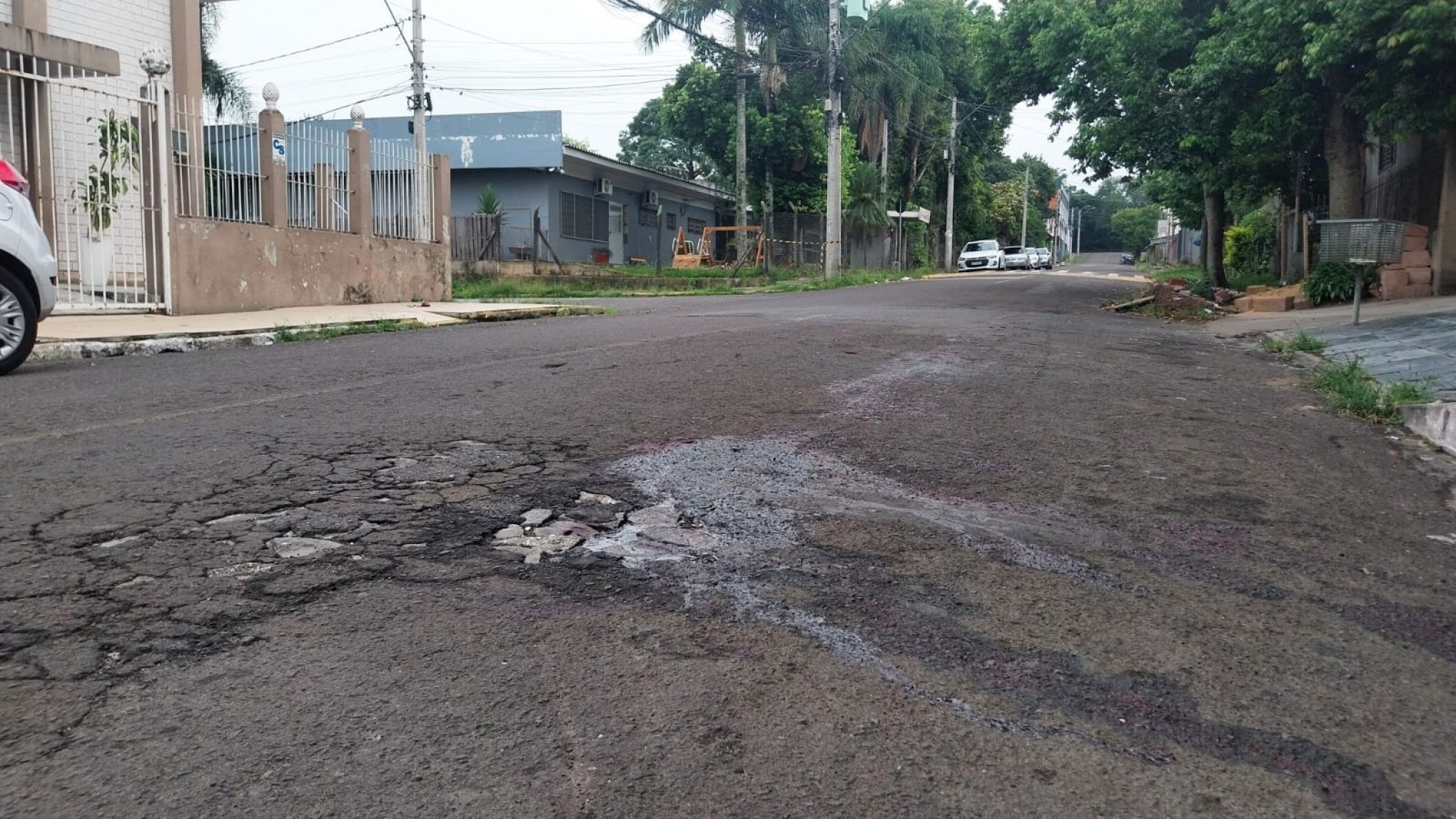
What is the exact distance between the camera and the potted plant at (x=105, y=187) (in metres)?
11.2

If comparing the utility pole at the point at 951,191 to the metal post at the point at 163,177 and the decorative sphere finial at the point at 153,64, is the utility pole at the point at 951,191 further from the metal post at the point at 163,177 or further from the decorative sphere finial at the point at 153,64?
the metal post at the point at 163,177

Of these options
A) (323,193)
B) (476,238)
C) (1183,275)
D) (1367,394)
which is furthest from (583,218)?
→ (1367,394)

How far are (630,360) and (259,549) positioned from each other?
16.5ft

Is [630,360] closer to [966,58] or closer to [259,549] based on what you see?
[259,549]

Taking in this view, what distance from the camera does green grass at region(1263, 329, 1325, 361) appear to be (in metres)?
11.1

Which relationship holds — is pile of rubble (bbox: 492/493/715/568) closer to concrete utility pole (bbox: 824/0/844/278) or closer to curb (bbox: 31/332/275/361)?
curb (bbox: 31/332/275/361)

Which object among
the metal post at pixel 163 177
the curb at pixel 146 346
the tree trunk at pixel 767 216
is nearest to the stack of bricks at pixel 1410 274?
the curb at pixel 146 346

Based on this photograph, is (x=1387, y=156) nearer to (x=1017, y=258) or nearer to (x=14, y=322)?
(x=14, y=322)

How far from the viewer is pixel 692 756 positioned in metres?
2.41

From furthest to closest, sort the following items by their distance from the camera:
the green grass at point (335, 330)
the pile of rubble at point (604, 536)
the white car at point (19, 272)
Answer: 1. the green grass at point (335, 330)
2. the white car at point (19, 272)
3. the pile of rubble at point (604, 536)

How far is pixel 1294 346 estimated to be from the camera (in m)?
11.4

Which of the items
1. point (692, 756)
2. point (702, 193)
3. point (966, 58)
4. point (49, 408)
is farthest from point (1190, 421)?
point (966, 58)

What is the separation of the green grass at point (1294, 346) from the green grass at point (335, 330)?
9.56 metres

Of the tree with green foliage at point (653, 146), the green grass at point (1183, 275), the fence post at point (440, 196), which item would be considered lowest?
the green grass at point (1183, 275)
